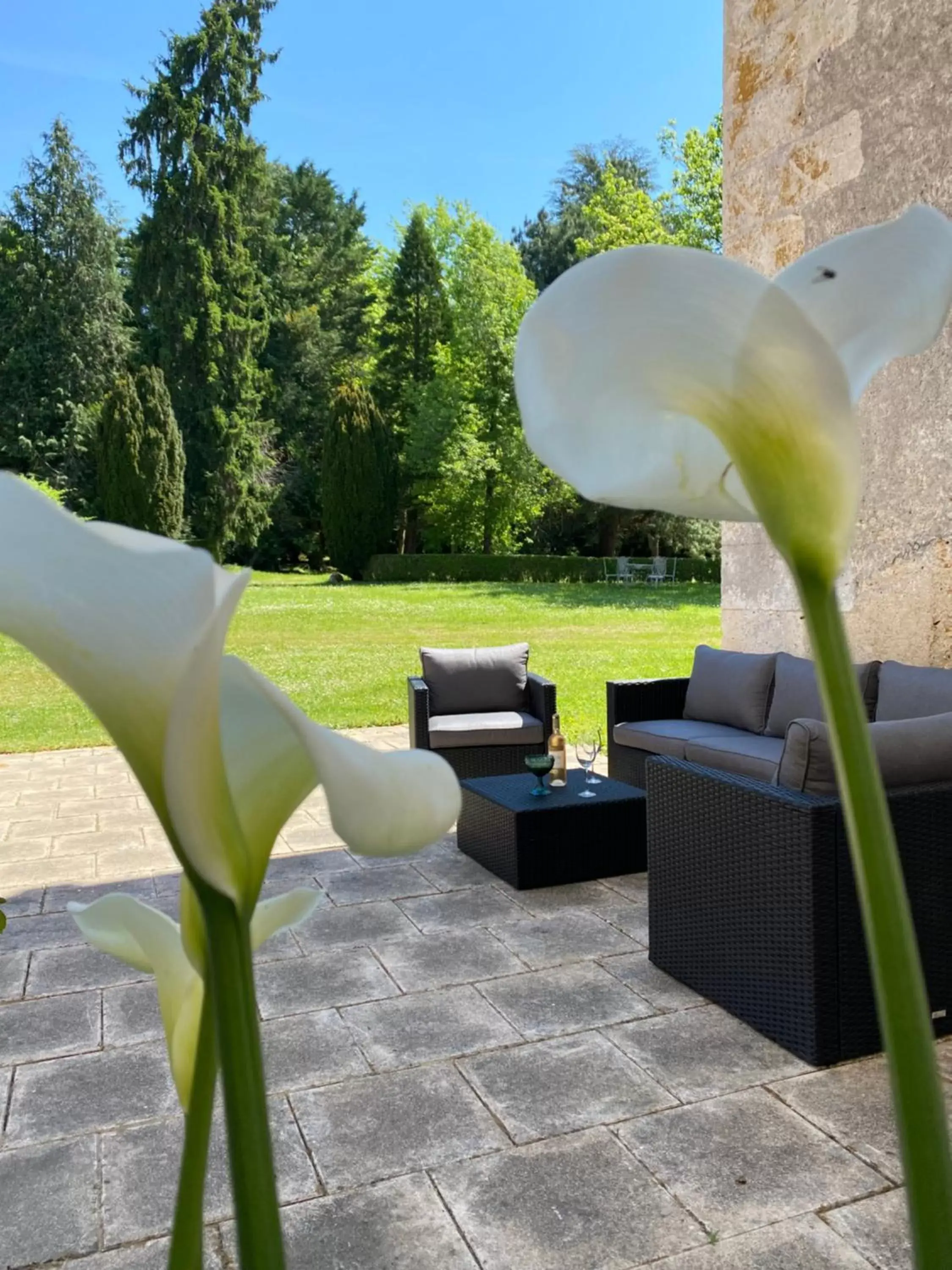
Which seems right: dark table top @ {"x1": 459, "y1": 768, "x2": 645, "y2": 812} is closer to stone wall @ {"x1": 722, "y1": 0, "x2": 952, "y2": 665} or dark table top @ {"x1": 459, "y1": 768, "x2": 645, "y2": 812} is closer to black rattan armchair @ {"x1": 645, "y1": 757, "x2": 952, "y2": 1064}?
stone wall @ {"x1": 722, "y1": 0, "x2": 952, "y2": 665}

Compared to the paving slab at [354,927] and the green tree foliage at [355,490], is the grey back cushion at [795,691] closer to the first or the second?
the paving slab at [354,927]

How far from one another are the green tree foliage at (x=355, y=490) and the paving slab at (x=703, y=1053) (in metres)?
20.5

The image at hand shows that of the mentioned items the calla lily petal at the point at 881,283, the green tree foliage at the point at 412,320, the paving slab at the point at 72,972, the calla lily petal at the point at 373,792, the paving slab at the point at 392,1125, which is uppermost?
the green tree foliage at the point at 412,320

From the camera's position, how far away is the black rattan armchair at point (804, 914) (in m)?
2.67

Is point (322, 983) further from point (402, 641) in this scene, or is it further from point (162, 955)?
point (402, 641)

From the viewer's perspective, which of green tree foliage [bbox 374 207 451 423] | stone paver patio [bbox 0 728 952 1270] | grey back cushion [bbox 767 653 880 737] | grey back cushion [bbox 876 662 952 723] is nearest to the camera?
stone paver patio [bbox 0 728 952 1270]

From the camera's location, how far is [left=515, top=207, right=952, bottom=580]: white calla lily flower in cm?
28

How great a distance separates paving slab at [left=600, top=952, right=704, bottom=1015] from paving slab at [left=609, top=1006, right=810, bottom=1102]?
0.05m

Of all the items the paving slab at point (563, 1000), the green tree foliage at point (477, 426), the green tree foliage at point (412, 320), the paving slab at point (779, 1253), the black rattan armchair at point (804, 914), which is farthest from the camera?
the green tree foliage at point (412, 320)

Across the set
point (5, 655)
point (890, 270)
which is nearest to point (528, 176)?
point (5, 655)

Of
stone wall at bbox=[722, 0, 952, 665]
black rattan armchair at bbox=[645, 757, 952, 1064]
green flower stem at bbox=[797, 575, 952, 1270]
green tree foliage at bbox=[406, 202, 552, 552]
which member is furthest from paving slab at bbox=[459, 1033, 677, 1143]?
green tree foliage at bbox=[406, 202, 552, 552]

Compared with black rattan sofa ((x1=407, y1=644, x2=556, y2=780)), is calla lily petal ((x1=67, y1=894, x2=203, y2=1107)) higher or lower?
higher

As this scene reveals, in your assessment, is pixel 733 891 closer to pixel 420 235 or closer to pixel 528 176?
pixel 420 235

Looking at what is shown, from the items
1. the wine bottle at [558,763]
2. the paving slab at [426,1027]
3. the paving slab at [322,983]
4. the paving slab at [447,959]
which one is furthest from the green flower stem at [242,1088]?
the wine bottle at [558,763]
